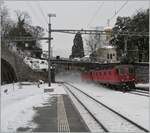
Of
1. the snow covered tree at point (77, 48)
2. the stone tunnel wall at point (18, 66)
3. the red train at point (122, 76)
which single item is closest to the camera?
the red train at point (122, 76)

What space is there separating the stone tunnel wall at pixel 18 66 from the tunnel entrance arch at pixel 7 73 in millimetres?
628

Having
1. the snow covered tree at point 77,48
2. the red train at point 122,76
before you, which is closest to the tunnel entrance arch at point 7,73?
the red train at point 122,76

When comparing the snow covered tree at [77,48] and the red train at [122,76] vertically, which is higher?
the snow covered tree at [77,48]

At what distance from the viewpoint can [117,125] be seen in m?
16.9

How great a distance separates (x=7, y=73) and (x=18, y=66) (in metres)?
9.70

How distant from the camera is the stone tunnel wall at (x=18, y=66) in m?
65.1

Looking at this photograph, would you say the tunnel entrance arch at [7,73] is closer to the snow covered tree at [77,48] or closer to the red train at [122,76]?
the red train at [122,76]

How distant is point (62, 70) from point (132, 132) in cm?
14545

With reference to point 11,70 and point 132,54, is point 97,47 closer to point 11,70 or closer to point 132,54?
point 132,54

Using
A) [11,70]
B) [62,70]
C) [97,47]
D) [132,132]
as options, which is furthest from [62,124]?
[62,70]

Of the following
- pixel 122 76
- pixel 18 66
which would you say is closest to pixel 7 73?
pixel 18 66

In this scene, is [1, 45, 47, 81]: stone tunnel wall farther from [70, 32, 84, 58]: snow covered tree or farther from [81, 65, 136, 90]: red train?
[70, 32, 84, 58]: snow covered tree

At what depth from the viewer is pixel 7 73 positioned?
6944 centimetres

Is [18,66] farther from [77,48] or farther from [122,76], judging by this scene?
[77,48]
